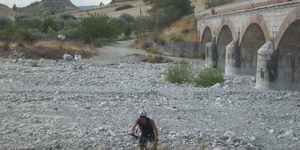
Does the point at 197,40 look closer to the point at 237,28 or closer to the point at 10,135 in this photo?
the point at 237,28

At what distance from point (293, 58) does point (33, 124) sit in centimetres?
1002

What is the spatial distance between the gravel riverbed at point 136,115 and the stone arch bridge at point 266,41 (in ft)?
3.73

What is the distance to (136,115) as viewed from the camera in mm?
8766

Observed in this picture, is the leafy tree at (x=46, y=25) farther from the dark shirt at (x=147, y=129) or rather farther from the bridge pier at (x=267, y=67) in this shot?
the dark shirt at (x=147, y=129)

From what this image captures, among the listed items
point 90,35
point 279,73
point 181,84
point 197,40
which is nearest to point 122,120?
point 181,84

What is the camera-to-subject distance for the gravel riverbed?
21.7 feet

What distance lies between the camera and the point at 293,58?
13367mm

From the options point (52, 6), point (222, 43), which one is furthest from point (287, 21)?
point (52, 6)

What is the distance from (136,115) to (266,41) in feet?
26.5

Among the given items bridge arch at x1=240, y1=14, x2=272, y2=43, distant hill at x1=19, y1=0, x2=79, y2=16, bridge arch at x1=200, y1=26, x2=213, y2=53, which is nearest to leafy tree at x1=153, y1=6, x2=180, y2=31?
bridge arch at x1=200, y1=26, x2=213, y2=53

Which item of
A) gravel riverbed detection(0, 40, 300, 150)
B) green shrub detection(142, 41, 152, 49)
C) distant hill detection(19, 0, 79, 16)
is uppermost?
distant hill detection(19, 0, 79, 16)

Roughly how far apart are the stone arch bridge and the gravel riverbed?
114 cm

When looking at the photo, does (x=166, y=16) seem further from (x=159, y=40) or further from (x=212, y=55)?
(x=212, y=55)

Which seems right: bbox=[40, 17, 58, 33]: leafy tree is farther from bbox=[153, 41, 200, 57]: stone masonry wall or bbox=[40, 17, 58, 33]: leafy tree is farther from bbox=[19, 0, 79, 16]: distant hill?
bbox=[19, 0, 79, 16]: distant hill
